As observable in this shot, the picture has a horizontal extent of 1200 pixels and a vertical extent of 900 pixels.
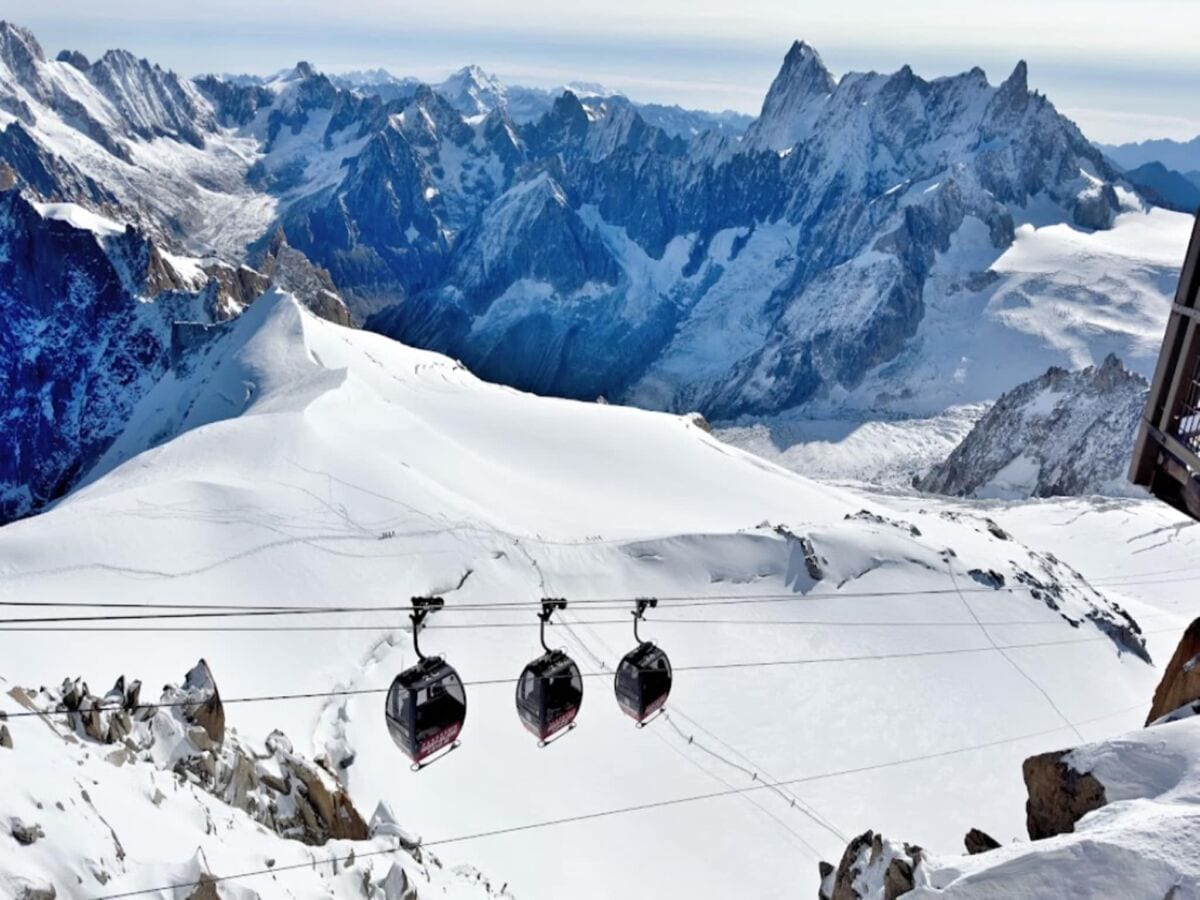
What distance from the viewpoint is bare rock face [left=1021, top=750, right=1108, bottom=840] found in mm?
16250

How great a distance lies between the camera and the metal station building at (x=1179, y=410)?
53.4ft

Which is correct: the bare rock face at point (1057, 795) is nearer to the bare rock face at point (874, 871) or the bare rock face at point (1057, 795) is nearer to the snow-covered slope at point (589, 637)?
the bare rock face at point (874, 871)

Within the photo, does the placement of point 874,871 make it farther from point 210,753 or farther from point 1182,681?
point 210,753

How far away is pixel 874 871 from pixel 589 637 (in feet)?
74.9

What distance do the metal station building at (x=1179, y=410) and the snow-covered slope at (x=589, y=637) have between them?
16.0 meters

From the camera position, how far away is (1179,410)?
1719 centimetres

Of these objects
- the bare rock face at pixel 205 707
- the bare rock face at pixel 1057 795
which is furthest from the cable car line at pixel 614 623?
the bare rock face at pixel 1057 795

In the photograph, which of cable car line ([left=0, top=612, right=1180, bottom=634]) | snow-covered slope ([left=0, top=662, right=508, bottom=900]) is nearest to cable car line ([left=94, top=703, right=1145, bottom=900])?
snow-covered slope ([left=0, top=662, right=508, bottom=900])

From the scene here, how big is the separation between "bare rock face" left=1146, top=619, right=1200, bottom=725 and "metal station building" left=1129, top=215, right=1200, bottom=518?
13.8 feet

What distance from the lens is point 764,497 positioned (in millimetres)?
65938

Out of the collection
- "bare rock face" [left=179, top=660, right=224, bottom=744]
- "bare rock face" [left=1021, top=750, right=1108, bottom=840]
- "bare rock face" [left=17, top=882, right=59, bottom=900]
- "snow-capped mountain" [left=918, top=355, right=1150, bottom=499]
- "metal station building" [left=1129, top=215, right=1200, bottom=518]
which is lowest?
"snow-capped mountain" [left=918, top=355, right=1150, bottom=499]

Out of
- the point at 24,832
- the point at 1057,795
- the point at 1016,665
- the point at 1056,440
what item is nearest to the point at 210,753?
the point at 24,832

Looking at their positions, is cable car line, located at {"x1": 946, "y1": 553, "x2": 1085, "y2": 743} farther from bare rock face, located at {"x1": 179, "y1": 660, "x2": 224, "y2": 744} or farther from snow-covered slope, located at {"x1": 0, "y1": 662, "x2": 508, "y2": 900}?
bare rock face, located at {"x1": 179, "y1": 660, "x2": 224, "y2": 744}

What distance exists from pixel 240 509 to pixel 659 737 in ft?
70.3
